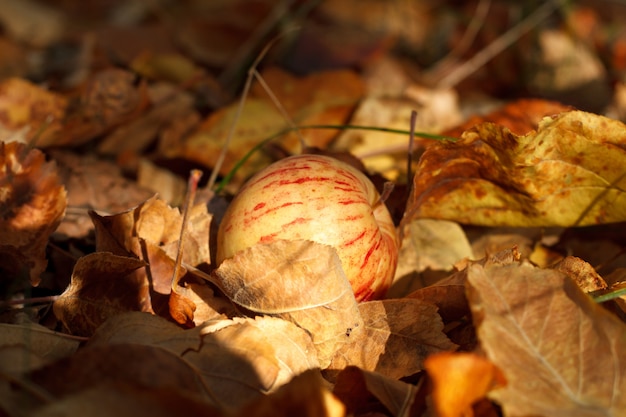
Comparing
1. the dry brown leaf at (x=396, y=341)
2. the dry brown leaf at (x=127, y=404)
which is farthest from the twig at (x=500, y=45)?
the dry brown leaf at (x=127, y=404)

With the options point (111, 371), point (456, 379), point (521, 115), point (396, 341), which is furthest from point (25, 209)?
point (521, 115)

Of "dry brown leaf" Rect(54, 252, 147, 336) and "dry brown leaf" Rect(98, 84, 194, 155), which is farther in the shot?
"dry brown leaf" Rect(98, 84, 194, 155)

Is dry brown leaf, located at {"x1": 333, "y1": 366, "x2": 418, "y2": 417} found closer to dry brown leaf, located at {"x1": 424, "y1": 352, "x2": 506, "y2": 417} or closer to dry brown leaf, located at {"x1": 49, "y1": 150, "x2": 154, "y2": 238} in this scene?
dry brown leaf, located at {"x1": 424, "y1": 352, "x2": 506, "y2": 417}

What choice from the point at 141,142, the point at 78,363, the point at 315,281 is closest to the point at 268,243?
the point at 315,281

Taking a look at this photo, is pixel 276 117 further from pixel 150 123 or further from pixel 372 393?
pixel 372 393

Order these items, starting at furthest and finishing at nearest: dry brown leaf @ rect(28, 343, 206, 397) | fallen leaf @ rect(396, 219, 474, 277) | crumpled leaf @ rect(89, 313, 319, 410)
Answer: fallen leaf @ rect(396, 219, 474, 277) → crumpled leaf @ rect(89, 313, 319, 410) → dry brown leaf @ rect(28, 343, 206, 397)

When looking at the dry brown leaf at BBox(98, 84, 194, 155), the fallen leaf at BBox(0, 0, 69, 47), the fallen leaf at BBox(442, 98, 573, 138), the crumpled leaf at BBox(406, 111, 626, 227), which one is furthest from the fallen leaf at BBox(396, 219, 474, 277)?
the fallen leaf at BBox(0, 0, 69, 47)

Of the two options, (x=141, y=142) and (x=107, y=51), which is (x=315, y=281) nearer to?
(x=141, y=142)
